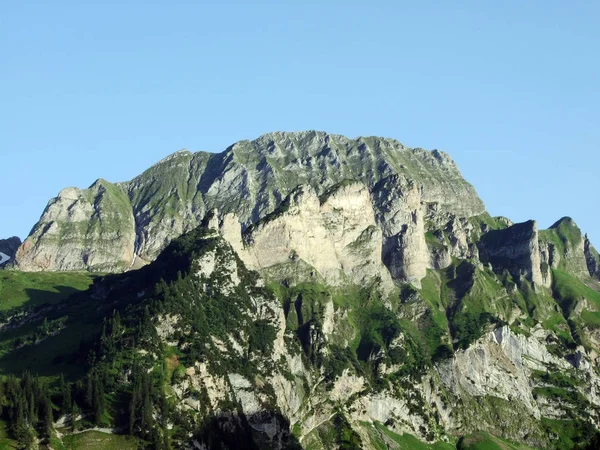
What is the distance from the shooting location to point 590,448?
500 ft
